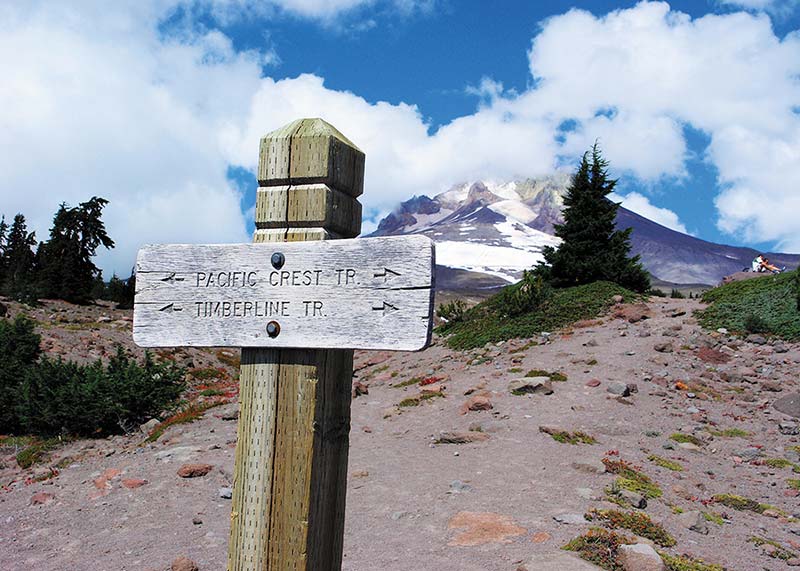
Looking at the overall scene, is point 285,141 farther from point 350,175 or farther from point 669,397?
point 669,397

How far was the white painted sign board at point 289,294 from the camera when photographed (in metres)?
2.44

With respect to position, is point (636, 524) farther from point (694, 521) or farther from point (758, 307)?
point (758, 307)

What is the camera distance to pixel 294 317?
256cm

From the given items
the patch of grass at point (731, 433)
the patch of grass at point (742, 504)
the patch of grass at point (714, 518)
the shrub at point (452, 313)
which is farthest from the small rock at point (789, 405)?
the shrub at point (452, 313)

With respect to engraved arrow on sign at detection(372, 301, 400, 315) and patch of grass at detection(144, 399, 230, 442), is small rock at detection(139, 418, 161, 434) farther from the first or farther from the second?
engraved arrow on sign at detection(372, 301, 400, 315)

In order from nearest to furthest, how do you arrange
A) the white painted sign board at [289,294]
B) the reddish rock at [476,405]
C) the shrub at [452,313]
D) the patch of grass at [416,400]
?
the white painted sign board at [289,294] < the reddish rock at [476,405] < the patch of grass at [416,400] < the shrub at [452,313]

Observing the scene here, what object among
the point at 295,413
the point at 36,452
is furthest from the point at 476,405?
the point at 295,413

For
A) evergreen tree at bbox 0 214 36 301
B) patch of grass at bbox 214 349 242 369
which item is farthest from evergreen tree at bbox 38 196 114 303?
patch of grass at bbox 214 349 242 369

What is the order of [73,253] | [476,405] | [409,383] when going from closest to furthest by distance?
[476,405] < [409,383] < [73,253]

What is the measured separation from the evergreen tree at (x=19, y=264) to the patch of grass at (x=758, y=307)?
99.8 ft

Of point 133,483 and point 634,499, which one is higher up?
point 634,499

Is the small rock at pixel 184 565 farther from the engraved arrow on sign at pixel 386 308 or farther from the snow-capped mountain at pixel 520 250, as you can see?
the snow-capped mountain at pixel 520 250

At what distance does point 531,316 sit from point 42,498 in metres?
14.4

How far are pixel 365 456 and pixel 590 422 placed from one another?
4.11 metres
